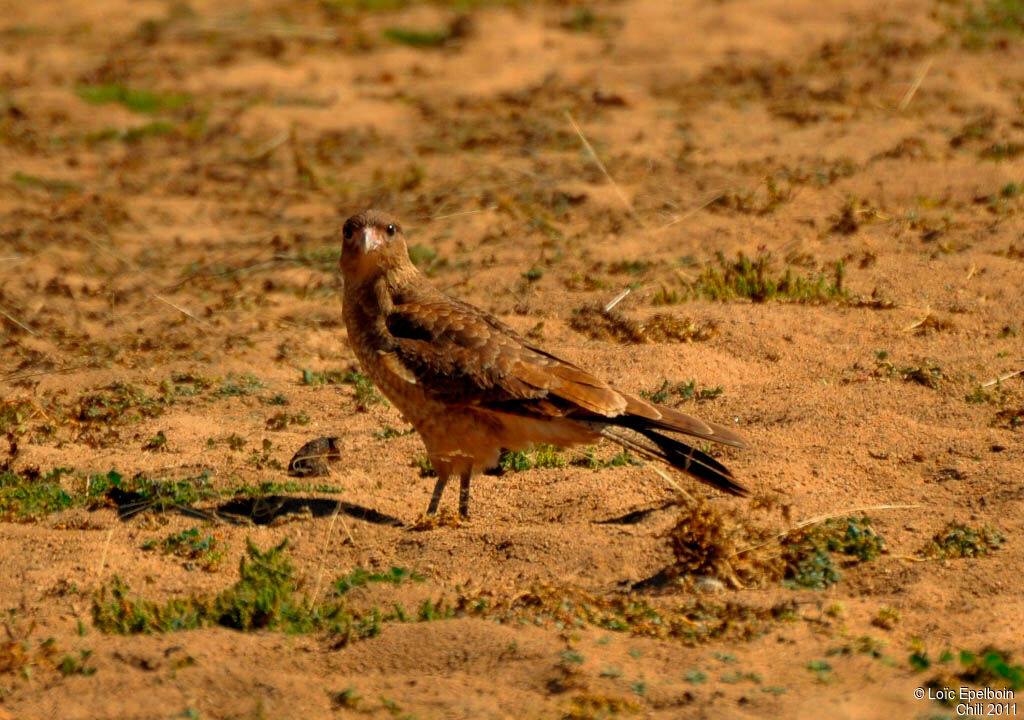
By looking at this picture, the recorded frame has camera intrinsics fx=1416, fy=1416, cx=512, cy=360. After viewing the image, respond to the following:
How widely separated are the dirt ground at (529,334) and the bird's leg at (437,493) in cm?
18

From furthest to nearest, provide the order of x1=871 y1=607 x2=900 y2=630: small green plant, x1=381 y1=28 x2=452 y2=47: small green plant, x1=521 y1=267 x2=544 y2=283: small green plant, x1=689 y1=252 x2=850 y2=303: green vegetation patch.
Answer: x1=381 y1=28 x2=452 y2=47: small green plant, x1=521 y1=267 x2=544 y2=283: small green plant, x1=689 y1=252 x2=850 y2=303: green vegetation patch, x1=871 y1=607 x2=900 y2=630: small green plant

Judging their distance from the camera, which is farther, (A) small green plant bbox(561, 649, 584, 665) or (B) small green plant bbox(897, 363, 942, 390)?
(B) small green plant bbox(897, 363, 942, 390)

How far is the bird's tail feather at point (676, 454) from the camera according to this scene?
5.60 m

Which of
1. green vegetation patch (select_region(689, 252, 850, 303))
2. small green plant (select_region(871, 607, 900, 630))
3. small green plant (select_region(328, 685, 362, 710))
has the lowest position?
small green plant (select_region(328, 685, 362, 710))

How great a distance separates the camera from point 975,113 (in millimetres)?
11094

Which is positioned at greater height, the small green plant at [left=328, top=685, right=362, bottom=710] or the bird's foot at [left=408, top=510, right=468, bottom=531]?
the bird's foot at [left=408, top=510, right=468, bottom=531]

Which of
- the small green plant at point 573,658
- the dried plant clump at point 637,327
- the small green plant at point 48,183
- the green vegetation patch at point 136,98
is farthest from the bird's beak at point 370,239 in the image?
the green vegetation patch at point 136,98

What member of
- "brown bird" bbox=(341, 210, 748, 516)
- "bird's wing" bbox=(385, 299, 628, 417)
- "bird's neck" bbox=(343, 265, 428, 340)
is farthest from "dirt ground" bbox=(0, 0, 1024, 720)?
"bird's neck" bbox=(343, 265, 428, 340)

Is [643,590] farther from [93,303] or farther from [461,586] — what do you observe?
[93,303]

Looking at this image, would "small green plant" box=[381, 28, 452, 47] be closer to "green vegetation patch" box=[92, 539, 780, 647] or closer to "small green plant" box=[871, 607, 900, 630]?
"green vegetation patch" box=[92, 539, 780, 647]

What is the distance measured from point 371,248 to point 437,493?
122cm

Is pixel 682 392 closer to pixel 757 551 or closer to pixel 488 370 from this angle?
pixel 488 370

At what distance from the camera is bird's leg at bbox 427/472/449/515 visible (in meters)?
6.07

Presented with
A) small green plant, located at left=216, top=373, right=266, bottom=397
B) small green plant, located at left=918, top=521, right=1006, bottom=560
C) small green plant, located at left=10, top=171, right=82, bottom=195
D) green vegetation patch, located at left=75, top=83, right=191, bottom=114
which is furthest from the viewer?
green vegetation patch, located at left=75, top=83, right=191, bottom=114
